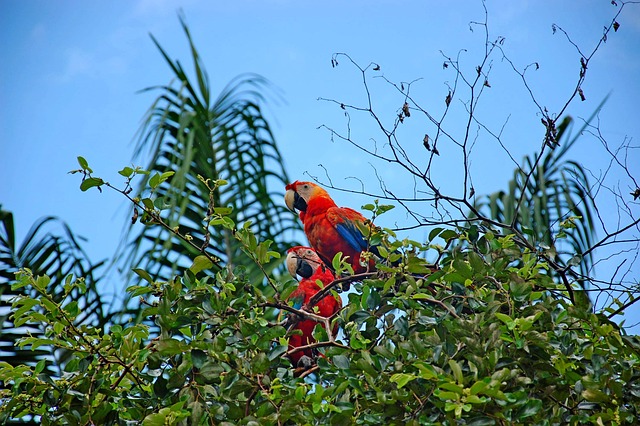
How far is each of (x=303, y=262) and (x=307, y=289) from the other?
19 centimetres

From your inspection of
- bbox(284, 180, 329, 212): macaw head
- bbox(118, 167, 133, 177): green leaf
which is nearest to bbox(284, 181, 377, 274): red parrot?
bbox(284, 180, 329, 212): macaw head

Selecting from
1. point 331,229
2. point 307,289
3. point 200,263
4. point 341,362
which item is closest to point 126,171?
point 200,263

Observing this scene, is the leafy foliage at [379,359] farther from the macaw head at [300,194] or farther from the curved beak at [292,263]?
the macaw head at [300,194]

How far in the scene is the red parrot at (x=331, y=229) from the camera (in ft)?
7.09

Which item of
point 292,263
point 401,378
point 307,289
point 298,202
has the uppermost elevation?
point 298,202

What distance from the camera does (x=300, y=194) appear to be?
241 centimetres

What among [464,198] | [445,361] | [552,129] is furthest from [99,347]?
[552,129]

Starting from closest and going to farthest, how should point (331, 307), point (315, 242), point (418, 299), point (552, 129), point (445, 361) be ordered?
1. point (445, 361)
2. point (418, 299)
3. point (552, 129)
4. point (331, 307)
5. point (315, 242)

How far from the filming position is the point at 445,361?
1.10 metres

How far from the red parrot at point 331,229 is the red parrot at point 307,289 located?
0.14 feet

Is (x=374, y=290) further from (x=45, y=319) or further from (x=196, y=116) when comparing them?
(x=196, y=116)

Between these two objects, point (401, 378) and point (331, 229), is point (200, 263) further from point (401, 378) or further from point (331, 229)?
point (331, 229)

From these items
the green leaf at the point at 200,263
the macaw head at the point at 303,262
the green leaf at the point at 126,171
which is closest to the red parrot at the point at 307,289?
the macaw head at the point at 303,262

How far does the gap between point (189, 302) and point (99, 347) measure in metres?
0.18
